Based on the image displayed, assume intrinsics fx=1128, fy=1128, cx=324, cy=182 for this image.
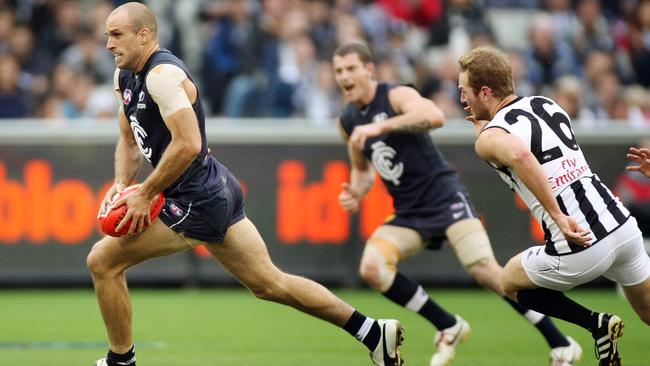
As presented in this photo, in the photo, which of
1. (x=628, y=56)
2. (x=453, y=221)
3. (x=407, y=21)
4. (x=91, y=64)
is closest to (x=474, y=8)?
(x=407, y=21)

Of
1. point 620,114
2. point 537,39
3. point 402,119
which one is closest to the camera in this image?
point 402,119

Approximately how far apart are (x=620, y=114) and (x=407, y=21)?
3.53 meters

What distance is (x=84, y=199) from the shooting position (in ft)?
45.1

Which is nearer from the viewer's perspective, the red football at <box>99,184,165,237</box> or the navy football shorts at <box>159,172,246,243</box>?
the red football at <box>99,184,165,237</box>

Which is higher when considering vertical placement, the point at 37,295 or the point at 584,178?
the point at 584,178

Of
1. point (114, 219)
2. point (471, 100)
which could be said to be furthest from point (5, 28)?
point (471, 100)

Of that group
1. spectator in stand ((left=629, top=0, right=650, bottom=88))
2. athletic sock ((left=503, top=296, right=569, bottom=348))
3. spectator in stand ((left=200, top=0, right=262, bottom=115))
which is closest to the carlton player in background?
athletic sock ((left=503, top=296, right=569, bottom=348))

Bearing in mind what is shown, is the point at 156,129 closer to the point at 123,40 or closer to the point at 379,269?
the point at 123,40

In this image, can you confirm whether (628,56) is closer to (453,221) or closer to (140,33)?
(453,221)

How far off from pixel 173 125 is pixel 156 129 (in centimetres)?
37

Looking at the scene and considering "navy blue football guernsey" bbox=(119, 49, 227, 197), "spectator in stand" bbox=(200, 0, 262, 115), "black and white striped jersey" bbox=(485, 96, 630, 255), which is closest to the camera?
"black and white striped jersey" bbox=(485, 96, 630, 255)

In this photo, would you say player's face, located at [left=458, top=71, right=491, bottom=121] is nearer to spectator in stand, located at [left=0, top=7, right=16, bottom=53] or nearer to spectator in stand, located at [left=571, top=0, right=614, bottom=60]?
spectator in stand, located at [left=571, top=0, right=614, bottom=60]

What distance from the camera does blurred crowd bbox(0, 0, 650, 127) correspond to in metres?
15.7

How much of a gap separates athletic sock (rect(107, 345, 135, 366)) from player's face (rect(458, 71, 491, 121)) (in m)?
2.66
